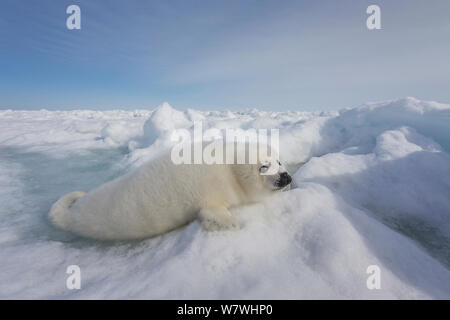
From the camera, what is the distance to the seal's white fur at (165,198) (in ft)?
5.86

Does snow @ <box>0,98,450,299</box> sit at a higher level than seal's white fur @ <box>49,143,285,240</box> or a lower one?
lower

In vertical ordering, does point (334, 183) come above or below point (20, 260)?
above

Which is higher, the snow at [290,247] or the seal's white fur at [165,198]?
the seal's white fur at [165,198]

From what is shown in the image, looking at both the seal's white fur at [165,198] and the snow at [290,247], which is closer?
the snow at [290,247]

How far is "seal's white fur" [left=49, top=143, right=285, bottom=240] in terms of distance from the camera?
1.79 meters

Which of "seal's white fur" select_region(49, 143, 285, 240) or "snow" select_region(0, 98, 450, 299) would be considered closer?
"snow" select_region(0, 98, 450, 299)

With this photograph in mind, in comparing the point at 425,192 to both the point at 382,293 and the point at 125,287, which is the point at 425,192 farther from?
the point at 125,287

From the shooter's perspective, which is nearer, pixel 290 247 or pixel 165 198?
pixel 290 247

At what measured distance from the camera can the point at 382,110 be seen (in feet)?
18.9

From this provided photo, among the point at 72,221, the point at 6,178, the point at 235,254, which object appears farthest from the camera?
the point at 6,178

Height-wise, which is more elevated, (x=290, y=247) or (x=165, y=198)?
(x=165, y=198)

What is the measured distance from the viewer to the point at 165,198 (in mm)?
1804
